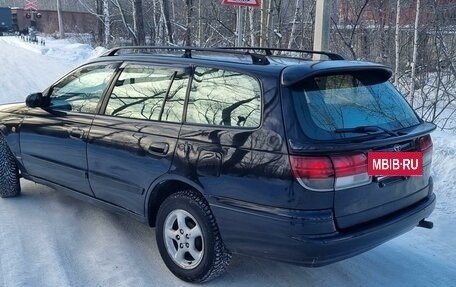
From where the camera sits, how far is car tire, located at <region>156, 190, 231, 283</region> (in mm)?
3355

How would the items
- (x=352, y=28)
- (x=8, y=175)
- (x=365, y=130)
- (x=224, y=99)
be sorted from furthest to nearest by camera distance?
(x=352, y=28) → (x=8, y=175) → (x=224, y=99) → (x=365, y=130)

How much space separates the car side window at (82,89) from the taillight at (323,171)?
7.03 feet

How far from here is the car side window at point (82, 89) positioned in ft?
14.1

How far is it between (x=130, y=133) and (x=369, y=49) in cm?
976

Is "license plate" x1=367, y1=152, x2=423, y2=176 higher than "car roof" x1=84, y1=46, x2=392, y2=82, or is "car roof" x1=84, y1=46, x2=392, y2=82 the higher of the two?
"car roof" x1=84, y1=46, x2=392, y2=82

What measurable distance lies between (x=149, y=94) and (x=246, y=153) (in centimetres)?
119

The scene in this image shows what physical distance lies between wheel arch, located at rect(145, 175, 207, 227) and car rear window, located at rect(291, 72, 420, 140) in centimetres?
92

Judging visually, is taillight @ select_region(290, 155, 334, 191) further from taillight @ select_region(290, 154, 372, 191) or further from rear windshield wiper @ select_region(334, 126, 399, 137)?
rear windshield wiper @ select_region(334, 126, 399, 137)

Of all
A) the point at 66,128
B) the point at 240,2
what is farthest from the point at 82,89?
the point at 240,2

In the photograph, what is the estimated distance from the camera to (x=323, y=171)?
9.44 feet

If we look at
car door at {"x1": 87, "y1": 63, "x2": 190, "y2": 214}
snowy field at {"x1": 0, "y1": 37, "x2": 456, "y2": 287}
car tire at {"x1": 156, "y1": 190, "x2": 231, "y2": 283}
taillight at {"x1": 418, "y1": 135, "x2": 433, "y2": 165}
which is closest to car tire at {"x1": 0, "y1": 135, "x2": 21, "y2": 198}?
snowy field at {"x1": 0, "y1": 37, "x2": 456, "y2": 287}

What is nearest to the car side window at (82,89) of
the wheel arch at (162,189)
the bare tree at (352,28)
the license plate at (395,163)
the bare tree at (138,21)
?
the wheel arch at (162,189)

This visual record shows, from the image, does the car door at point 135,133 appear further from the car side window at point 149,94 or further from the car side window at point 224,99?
the car side window at point 224,99

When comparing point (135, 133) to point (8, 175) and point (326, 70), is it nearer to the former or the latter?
point (326, 70)
